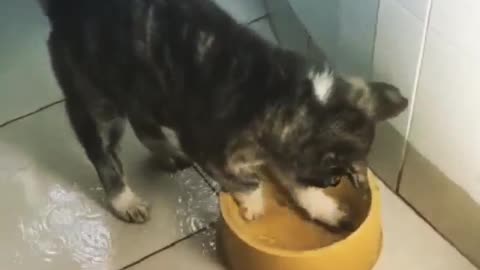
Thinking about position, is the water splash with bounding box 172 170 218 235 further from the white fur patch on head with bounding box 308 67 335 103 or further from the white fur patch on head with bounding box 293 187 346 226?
the white fur patch on head with bounding box 308 67 335 103

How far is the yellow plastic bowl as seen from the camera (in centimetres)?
158

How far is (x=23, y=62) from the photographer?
215cm

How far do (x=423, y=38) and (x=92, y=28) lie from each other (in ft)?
1.79

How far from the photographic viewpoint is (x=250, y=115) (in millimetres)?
1423

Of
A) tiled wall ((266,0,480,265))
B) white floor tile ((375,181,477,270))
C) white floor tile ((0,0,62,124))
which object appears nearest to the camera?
tiled wall ((266,0,480,265))

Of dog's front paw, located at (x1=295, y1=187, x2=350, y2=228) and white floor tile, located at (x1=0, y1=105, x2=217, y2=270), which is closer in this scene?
dog's front paw, located at (x1=295, y1=187, x2=350, y2=228)

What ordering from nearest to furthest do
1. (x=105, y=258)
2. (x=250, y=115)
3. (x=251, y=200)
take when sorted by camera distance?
(x=250, y=115) → (x=251, y=200) → (x=105, y=258)

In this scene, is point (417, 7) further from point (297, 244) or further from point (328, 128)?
point (297, 244)

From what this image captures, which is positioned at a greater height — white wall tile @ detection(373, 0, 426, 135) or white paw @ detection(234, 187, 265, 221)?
white wall tile @ detection(373, 0, 426, 135)

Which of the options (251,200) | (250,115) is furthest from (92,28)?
(251,200)

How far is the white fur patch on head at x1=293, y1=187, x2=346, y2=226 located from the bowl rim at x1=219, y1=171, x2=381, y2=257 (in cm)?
9

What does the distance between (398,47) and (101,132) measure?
1.83 ft

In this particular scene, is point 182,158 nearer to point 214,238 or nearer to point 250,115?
point 214,238

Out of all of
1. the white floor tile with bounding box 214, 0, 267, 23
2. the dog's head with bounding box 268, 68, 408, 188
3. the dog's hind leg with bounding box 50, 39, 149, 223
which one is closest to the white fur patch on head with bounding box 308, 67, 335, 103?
the dog's head with bounding box 268, 68, 408, 188
